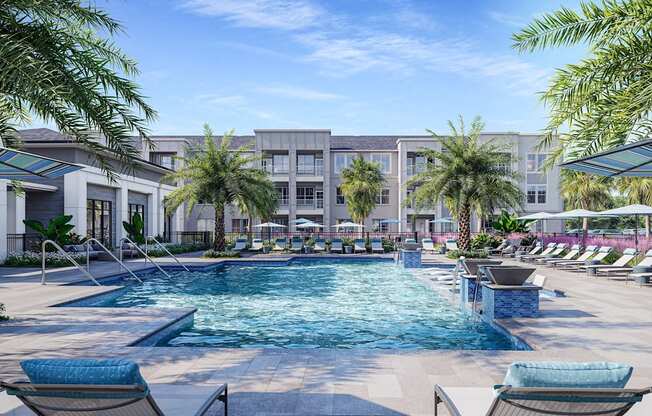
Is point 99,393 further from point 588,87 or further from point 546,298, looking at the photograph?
point 546,298

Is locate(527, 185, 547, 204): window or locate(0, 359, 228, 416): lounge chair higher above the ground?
locate(527, 185, 547, 204): window

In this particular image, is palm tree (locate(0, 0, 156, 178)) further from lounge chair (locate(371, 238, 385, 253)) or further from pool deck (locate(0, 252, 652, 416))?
lounge chair (locate(371, 238, 385, 253))

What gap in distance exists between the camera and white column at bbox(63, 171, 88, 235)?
24891 mm

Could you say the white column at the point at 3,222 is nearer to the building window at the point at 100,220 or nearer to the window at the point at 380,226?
the building window at the point at 100,220

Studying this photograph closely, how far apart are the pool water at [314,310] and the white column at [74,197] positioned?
8.15 meters

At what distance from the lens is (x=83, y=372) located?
3.10m

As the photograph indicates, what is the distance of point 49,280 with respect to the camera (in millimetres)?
16094

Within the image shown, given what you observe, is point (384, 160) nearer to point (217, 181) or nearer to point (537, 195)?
point (537, 195)

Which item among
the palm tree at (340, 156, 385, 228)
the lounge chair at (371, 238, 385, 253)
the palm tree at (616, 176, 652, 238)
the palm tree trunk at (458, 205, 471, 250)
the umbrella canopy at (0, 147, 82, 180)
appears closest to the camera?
the umbrella canopy at (0, 147, 82, 180)

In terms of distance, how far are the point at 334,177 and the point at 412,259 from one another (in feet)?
92.9

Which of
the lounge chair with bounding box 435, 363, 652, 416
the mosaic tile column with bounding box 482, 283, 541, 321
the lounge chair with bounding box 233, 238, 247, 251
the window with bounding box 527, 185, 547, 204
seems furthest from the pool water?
the window with bounding box 527, 185, 547, 204

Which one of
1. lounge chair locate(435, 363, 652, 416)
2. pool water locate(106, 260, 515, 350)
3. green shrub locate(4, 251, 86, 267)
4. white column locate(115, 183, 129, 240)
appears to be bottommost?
pool water locate(106, 260, 515, 350)

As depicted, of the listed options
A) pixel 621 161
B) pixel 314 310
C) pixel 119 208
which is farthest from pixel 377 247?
pixel 621 161

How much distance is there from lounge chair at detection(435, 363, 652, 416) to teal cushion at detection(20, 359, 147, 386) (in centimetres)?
230
